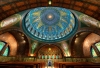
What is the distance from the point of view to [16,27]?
1831cm

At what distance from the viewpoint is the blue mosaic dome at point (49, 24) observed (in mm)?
22312

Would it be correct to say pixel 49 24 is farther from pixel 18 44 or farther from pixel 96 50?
pixel 96 50

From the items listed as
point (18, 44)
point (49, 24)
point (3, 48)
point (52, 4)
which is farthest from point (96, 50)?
point (3, 48)

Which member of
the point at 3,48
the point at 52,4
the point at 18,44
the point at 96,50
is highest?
the point at 52,4

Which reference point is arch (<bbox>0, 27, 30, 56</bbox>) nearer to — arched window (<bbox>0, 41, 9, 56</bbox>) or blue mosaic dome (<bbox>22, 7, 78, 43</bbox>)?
arched window (<bbox>0, 41, 9, 56</bbox>)

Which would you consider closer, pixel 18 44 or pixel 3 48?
pixel 3 48

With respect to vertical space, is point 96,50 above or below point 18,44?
below

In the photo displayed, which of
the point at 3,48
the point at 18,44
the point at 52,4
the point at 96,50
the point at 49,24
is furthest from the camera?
the point at 49,24

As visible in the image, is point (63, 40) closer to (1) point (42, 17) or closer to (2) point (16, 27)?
(1) point (42, 17)

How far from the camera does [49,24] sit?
25141 mm

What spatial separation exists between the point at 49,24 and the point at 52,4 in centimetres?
1388

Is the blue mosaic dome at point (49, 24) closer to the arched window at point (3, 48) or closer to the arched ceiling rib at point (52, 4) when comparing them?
the arched window at point (3, 48)

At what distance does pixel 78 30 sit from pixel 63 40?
3582 mm

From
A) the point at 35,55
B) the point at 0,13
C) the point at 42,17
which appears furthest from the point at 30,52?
the point at 0,13
